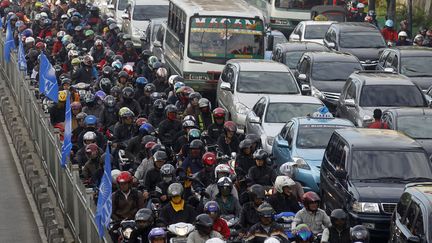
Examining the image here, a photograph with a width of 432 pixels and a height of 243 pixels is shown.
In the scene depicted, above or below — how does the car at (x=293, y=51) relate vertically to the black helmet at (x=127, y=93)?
below

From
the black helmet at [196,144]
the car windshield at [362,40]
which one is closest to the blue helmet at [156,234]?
the black helmet at [196,144]

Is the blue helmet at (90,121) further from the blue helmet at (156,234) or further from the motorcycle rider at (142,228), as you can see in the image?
the blue helmet at (156,234)

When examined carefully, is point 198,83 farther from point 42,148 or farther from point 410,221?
point 410,221

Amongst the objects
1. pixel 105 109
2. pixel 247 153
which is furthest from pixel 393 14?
pixel 247 153

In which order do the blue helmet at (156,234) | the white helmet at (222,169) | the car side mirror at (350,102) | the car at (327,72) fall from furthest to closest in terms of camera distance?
the car at (327,72) → the car side mirror at (350,102) → the white helmet at (222,169) → the blue helmet at (156,234)

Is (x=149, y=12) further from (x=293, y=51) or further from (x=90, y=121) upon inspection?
(x=90, y=121)

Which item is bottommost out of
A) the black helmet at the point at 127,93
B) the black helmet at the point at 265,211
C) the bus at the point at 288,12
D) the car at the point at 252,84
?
the bus at the point at 288,12

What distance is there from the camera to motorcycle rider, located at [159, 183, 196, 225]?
17141 mm

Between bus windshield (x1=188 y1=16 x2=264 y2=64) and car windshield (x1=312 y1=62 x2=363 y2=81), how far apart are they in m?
2.26

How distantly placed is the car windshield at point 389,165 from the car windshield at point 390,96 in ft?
23.7

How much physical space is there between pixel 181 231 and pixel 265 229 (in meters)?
1.02

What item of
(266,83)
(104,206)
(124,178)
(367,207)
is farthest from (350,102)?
(104,206)

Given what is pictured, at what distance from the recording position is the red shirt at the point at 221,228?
54.7ft

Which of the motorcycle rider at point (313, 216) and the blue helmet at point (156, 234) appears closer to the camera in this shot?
the blue helmet at point (156, 234)
